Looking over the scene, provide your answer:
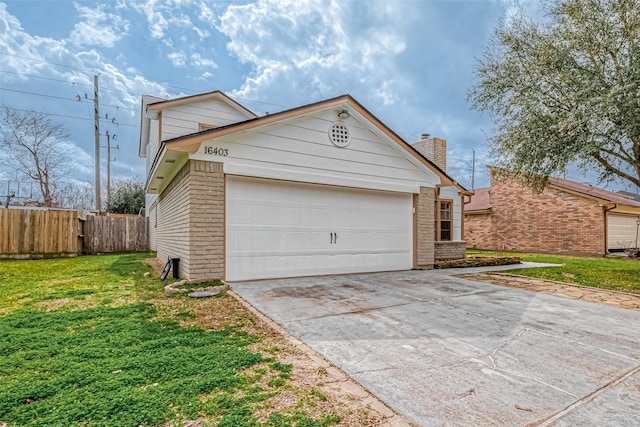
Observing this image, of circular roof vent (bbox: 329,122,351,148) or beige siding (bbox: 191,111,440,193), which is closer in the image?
beige siding (bbox: 191,111,440,193)

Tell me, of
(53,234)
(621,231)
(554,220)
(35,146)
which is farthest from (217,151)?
(35,146)

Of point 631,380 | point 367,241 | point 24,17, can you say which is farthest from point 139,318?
point 24,17

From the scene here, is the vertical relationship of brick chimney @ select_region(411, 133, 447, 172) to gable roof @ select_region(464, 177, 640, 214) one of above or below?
above

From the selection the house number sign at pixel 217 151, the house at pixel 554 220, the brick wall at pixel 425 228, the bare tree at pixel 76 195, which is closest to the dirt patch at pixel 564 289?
the brick wall at pixel 425 228

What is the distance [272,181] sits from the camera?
7559 millimetres

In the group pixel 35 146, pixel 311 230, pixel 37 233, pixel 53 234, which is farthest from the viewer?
pixel 35 146

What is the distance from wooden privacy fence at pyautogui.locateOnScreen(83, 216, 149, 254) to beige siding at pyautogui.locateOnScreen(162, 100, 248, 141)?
7.04 meters

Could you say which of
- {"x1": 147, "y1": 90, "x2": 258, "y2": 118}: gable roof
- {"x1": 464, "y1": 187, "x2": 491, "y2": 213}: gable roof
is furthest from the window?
{"x1": 147, "y1": 90, "x2": 258, "y2": 118}: gable roof

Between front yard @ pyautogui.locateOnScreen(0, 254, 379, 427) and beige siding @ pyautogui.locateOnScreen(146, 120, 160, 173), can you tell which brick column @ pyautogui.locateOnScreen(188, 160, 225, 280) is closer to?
front yard @ pyautogui.locateOnScreen(0, 254, 379, 427)

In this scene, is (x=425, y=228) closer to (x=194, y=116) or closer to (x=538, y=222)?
(x=194, y=116)

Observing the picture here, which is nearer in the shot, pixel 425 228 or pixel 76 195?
pixel 425 228

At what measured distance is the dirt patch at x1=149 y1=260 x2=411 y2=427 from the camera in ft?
7.12

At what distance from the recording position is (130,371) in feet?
8.79

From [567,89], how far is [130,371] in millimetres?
10823
